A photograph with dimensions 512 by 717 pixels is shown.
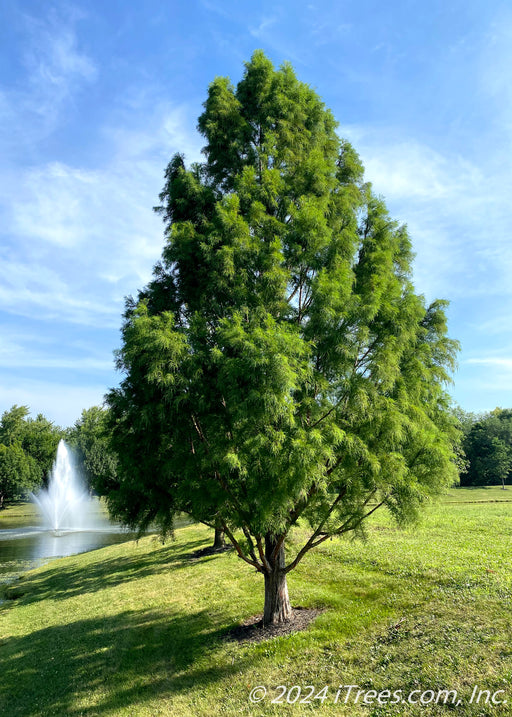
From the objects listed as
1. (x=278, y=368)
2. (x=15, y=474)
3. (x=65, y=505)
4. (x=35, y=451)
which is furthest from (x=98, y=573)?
(x=35, y=451)

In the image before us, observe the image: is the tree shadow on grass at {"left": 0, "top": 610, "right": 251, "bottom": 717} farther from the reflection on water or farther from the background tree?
the background tree

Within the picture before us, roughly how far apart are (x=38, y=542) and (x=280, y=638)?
33178 millimetres

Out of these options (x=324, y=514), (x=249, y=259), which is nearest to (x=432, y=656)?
(x=324, y=514)

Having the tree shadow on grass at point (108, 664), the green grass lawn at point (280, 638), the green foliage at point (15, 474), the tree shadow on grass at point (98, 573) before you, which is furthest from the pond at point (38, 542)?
the tree shadow on grass at point (108, 664)

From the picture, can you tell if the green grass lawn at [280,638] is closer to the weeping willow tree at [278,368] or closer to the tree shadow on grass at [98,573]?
the tree shadow on grass at [98,573]

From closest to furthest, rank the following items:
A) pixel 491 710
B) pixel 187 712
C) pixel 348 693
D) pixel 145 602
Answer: pixel 491 710
pixel 348 693
pixel 187 712
pixel 145 602

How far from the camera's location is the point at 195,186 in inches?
380

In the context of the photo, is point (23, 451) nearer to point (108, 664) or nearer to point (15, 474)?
point (15, 474)

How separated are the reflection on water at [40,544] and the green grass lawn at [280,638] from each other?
1114 cm

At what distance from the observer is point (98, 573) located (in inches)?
742

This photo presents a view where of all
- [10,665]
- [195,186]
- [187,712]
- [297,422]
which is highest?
[195,186]

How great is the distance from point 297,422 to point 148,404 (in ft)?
9.35

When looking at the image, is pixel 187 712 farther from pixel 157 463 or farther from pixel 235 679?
pixel 157 463

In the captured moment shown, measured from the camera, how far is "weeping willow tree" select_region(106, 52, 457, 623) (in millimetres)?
6992
